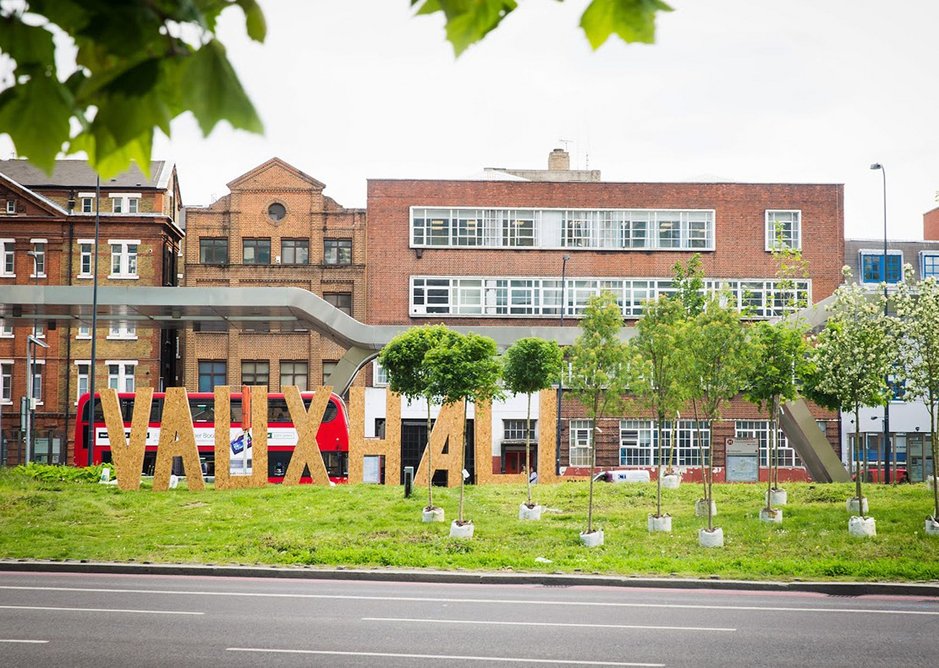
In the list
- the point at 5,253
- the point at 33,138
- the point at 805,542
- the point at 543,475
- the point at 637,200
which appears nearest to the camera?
the point at 33,138

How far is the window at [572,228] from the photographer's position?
56.8 metres

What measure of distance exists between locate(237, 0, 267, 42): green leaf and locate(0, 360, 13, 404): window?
61862 millimetres

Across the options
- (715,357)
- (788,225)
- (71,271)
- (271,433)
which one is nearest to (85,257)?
(71,271)

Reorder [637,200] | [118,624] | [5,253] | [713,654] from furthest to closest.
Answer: [5,253]
[637,200]
[118,624]
[713,654]

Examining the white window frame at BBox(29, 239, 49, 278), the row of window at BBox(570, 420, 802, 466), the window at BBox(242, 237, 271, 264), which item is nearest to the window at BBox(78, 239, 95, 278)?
the white window frame at BBox(29, 239, 49, 278)

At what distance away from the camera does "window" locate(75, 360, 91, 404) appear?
60.3 meters

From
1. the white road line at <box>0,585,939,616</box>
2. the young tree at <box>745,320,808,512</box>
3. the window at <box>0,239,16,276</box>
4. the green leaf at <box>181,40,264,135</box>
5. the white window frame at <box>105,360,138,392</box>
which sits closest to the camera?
the green leaf at <box>181,40,264,135</box>

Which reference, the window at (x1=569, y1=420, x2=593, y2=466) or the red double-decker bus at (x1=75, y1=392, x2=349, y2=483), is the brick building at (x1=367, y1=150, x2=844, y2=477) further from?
the red double-decker bus at (x1=75, y1=392, x2=349, y2=483)

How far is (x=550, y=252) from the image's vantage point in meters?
56.9

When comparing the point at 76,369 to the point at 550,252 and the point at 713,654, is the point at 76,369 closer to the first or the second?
the point at 550,252

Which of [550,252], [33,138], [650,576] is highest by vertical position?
[550,252]

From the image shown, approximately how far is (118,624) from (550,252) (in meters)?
44.1

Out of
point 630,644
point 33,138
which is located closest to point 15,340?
point 630,644

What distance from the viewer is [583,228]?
56.9 m
